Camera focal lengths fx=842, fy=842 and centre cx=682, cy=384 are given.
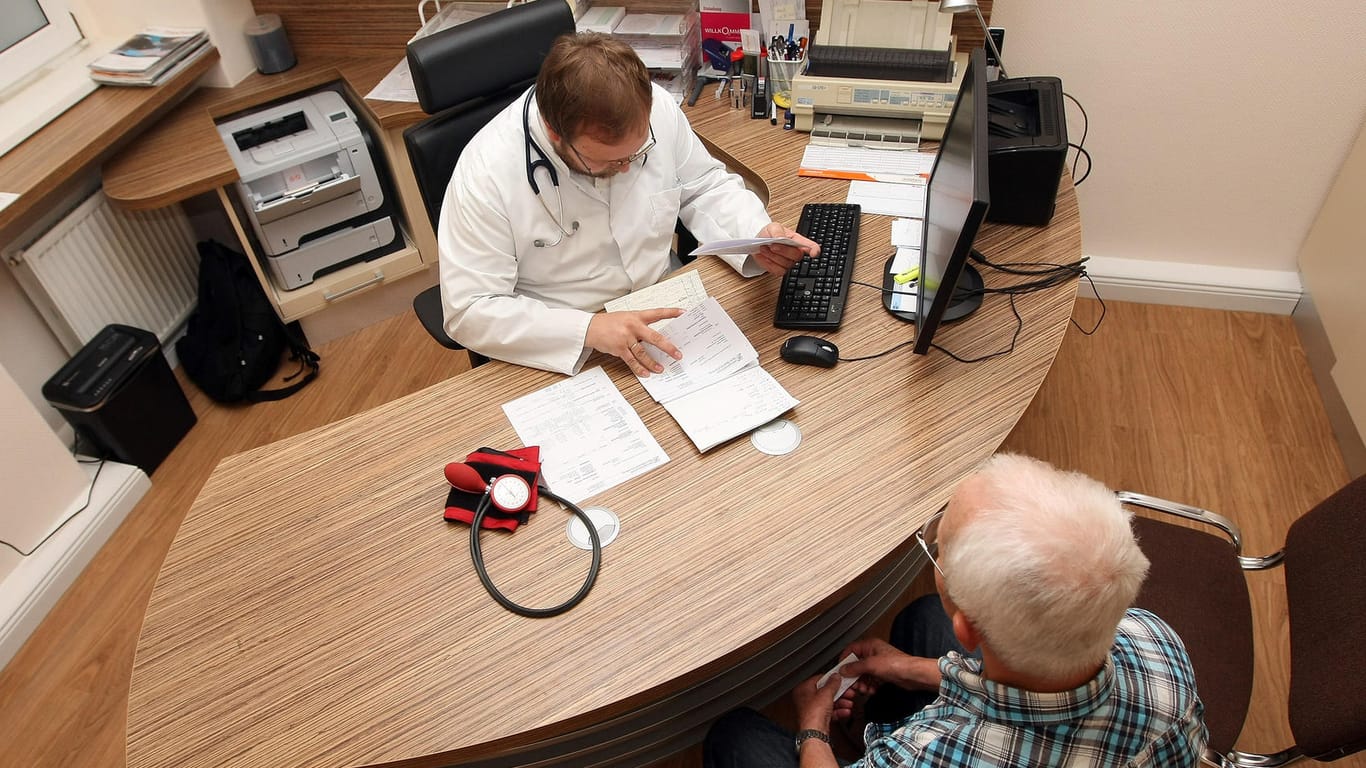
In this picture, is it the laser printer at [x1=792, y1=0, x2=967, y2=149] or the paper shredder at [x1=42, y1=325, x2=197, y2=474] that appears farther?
the paper shredder at [x1=42, y1=325, x2=197, y2=474]

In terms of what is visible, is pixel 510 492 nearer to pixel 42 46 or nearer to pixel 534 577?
pixel 534 577

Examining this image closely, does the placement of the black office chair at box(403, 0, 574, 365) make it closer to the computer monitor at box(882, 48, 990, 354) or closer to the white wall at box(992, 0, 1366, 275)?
the computer monitor at box(882, 48, 990, 354)

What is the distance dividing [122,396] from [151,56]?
3.39 feet

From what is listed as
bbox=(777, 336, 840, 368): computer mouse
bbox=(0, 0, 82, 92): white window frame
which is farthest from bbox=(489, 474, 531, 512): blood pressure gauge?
bbox=(0, 0, 82, 92): white window frame

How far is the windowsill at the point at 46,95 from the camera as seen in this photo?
2307mm

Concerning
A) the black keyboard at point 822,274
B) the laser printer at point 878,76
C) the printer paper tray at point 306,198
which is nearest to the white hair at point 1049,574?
the black keyboard at point 822,274

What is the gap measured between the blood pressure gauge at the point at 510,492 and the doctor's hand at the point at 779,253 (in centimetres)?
72

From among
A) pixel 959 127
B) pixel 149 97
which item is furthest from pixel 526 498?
pixel 149 97

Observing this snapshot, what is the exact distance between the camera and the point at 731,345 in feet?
5.28

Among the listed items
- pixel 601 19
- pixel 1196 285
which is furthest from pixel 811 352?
pixel 1196 285

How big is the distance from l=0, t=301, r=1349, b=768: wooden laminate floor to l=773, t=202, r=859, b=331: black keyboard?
0.82 m

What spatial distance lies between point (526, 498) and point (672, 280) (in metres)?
0.65

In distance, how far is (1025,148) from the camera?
180 centimetres

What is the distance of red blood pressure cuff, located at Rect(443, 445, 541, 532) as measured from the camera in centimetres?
134
